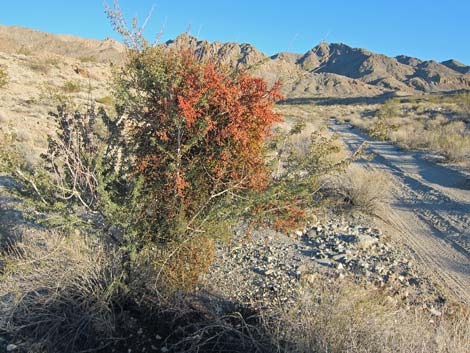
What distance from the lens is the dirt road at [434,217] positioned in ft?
18.7

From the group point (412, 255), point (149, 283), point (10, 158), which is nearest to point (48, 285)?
point (149, 283)

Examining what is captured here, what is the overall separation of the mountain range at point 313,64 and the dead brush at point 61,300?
2.18 meters

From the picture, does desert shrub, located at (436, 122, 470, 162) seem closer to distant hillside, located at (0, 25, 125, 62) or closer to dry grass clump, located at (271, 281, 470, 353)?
dry grass clump, located at (271, 281, 470, 353)

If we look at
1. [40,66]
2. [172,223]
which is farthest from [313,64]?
[40,66]

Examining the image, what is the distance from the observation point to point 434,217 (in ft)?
26.6

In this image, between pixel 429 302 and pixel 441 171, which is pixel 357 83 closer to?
pixel 441 171

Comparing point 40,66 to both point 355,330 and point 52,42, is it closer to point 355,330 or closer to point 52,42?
point 355,330

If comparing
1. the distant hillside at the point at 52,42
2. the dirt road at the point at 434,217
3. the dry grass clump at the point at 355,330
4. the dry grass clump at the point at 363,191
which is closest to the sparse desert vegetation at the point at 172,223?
the dry grass clump at the point at 355,330

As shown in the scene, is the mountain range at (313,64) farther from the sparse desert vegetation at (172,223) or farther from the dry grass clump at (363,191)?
the dry grass clump at (363,191)

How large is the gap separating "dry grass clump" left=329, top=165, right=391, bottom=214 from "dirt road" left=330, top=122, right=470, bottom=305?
1.15ft

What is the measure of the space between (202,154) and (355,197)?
18.9ft

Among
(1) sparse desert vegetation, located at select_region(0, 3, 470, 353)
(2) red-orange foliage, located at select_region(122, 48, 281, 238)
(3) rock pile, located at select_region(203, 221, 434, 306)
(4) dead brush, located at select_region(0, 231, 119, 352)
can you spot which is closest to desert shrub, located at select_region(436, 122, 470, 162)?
(3) rock pile, located at select_region(203, 221, 434, 306)

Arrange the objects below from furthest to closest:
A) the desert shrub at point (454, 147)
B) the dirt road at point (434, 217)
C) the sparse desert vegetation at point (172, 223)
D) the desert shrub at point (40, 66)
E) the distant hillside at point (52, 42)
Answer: the distant hillside at point (52, 42), the desert shrub at point (40, 66), the desert shrub at point (454, 147), the dirt road at point (434, 217), the sparse desert vegetation at point (172, 223)

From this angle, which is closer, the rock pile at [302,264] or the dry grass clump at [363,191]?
the rock pile at [302,264]
